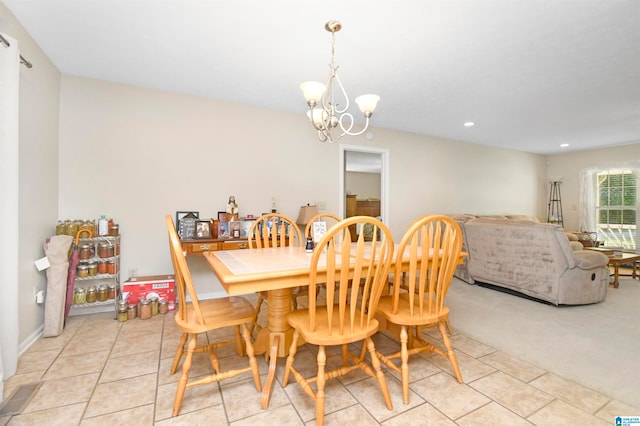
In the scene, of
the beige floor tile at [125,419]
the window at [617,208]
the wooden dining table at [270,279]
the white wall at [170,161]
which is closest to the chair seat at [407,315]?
the wooden dining table at [270,279]

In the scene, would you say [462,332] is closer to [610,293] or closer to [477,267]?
[477,267]

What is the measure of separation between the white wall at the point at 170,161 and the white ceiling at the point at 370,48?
23cm

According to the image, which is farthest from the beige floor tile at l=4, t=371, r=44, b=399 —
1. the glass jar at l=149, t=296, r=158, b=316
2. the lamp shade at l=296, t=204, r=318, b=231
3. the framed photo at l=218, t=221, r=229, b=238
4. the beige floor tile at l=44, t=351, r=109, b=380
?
the lamp shade at l=296, t=204, r=318, b=231

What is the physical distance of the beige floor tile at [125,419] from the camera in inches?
57.6

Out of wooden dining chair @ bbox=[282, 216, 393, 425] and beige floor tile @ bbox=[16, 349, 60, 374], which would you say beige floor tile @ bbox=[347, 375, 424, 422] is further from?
beige floor tile @ bbox=[16, 349, 60, 374]

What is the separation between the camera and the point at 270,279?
1513 mm

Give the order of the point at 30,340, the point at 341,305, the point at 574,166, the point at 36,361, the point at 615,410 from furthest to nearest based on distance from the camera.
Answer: the point at 574,166, the point at 30,340, the point at 36,361, the point at 615,410, the point at 341,305

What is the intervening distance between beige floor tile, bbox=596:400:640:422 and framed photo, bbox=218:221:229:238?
10.5 feet

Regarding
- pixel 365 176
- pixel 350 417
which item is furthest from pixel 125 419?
pixel 365 176

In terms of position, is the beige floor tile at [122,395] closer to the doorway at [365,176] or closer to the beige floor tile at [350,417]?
the beige floor tile at [350,417]

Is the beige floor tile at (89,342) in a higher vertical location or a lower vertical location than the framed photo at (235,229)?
lower

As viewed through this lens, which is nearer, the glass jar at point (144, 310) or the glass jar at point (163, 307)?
the glass jar at point (144, 310)

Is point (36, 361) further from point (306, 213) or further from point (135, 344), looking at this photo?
point (306, 213)

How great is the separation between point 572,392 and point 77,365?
3.12 metres
